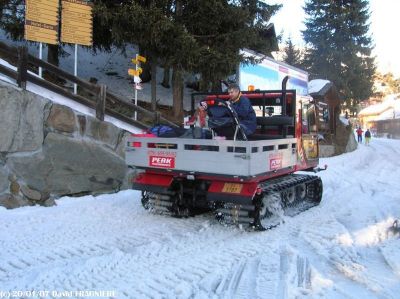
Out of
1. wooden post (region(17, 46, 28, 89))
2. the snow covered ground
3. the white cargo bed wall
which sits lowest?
the snow covered ground

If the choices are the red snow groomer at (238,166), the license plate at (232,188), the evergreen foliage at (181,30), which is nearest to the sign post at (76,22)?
the evergreen foliage at (181,30)

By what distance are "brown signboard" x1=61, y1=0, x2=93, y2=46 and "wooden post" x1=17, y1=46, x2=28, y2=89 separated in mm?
1981

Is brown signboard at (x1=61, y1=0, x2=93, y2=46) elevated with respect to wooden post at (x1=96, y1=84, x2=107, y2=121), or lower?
elevated

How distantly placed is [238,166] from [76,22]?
20.3 ft

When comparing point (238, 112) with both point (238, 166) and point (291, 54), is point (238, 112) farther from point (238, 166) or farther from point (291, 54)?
point (291, 54)

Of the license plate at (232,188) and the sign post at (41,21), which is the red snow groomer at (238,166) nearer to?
the license plate at (232,188)

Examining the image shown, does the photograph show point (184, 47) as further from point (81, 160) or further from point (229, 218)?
point (229, 218)

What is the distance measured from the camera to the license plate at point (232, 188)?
5844mm

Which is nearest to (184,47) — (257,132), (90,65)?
(257,132)

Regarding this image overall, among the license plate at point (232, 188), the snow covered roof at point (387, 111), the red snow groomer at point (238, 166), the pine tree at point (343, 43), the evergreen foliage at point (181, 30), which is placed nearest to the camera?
the red snow groomer at point (238, 166)

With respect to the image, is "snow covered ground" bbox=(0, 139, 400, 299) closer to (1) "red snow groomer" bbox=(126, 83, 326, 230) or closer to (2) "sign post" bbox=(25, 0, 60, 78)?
(1) "red snow groomer" bbox=(126, 83, 326, 230)

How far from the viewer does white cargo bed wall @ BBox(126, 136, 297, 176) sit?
556 centimetres

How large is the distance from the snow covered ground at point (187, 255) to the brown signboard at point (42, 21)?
3731 mm

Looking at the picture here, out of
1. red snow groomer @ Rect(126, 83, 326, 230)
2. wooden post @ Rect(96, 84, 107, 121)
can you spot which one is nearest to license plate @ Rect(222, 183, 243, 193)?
red snow groomer @ Rect(126, 83, 326, 230)
